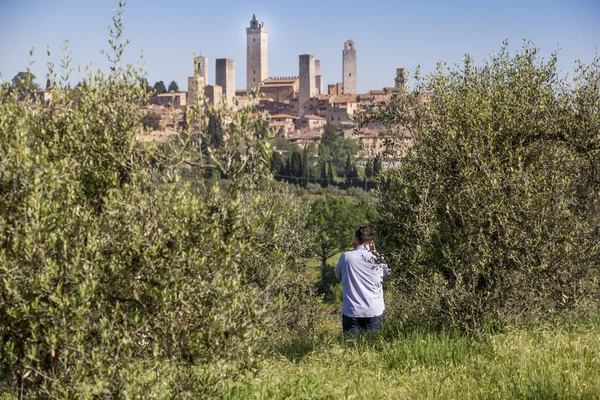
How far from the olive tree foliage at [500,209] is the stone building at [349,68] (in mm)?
145306

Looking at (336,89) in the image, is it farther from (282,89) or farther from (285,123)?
(285,123)

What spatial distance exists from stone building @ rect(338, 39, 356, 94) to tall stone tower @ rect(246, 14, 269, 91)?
715 inches

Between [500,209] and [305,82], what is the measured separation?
144 metres

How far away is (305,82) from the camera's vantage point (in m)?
149

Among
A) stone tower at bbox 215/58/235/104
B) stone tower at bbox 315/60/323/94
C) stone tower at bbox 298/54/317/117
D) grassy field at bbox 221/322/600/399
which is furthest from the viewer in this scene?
stone tower at bbox 315/60/323/94

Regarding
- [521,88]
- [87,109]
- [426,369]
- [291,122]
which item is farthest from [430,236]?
[291,122]

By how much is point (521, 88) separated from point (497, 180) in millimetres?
1712

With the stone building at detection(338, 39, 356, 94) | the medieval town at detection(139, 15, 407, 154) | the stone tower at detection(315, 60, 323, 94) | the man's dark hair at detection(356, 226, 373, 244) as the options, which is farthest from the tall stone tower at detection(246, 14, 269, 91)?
the man's dark hair at detection(356, 226, 373, 244)

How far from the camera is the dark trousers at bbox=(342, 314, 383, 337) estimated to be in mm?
7797

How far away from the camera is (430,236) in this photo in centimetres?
709

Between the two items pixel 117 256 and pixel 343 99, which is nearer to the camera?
pixel 117 256

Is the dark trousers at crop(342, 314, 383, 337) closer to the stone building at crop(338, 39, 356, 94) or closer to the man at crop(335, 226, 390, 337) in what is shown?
the man at crop(335, 226, 390, 337)

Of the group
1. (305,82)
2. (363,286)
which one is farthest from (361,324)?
(305,82)

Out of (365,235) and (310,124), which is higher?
(310,124)
